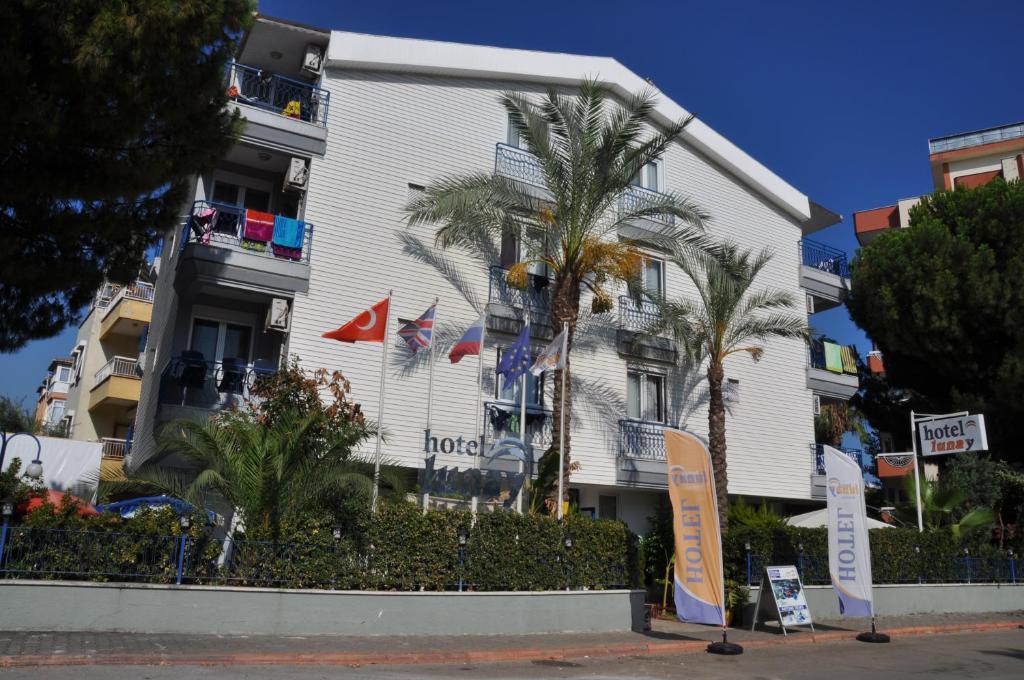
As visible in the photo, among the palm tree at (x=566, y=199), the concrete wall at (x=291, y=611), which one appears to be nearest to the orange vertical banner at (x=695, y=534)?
the concrete wall at (x=291, y=611)

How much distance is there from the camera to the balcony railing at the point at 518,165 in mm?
20875

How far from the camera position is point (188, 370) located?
16.3 m

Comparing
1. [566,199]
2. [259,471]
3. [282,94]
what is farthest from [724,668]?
[282,94]

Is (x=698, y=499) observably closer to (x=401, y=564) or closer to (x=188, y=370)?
(x=401, y=564)

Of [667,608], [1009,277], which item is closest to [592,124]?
[667,608]

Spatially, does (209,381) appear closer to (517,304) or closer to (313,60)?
(517,304)

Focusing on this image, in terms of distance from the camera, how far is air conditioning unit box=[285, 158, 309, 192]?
18125 mm

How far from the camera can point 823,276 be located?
26.8 m

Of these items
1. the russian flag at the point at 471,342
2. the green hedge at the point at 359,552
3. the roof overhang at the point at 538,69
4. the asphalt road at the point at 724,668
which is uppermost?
the roof overhang at the point at 538,69

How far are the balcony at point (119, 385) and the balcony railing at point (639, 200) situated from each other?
1702 centimetres

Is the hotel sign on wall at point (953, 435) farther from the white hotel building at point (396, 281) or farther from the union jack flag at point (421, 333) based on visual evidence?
the union jack flag at point (421, 333)

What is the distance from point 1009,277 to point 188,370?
23.9 meters

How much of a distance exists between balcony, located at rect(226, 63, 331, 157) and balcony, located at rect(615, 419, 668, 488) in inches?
382

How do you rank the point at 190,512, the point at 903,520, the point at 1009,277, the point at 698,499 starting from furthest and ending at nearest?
the point at 1009,277 < the point at 903,520 < the point at 698,499 < the point at 190,512
